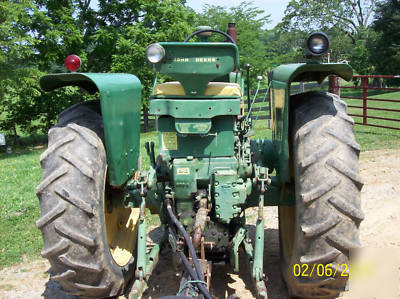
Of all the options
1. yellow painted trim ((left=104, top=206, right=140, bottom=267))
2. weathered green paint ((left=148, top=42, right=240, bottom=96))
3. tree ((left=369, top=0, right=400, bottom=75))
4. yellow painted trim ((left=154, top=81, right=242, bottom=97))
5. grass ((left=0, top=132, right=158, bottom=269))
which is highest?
tree ((left=369, top=0, right=400, bottom=75))

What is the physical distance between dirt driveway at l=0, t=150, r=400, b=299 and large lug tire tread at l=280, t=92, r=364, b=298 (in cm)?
83

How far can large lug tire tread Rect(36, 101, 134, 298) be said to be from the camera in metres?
2.97

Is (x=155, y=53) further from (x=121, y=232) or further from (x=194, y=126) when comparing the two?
(x=121, y=232)

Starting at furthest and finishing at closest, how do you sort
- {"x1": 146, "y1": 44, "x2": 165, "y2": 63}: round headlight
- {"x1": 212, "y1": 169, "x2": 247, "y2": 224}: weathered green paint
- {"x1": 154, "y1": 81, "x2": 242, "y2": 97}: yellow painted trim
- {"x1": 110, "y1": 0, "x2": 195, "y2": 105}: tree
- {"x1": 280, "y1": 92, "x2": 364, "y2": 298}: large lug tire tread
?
1. {"x1": 110, "y1": 0, "x2": 195, "y2": 105}: tree
2. {"x1": 154, "y1": 81, "x2": 242, "y2": 97}: yellow painted trim
3. {"x1": 212, "y1": 169, "x2": 247, "y2": 224}: weathered green paint
4. {"x1": 146, "y1": 44, "x2": 165, "y2": 63}: round headlight
5. {"x1": 280, "y1": 92, "x2": 364, "y2": 298}: large lug tire tread

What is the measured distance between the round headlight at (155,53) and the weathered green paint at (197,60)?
0.06 m

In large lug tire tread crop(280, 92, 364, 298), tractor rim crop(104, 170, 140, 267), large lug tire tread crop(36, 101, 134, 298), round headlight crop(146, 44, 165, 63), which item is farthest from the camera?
tractor rim crop(104, 170, 140, 267)

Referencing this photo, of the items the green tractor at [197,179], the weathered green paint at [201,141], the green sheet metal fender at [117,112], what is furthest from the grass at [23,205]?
the weathered green paint at [201,141]

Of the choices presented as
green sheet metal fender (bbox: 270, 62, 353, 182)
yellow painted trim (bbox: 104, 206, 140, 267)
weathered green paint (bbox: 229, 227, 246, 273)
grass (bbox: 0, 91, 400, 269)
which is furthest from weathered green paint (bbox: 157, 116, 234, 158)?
grass (bbox: 0, 91, 400, 269)

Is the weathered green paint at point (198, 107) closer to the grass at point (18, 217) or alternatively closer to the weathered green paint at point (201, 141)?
the weathered green paint at point (201, 141)

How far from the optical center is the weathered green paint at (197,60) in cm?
317

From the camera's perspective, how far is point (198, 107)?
132 inches

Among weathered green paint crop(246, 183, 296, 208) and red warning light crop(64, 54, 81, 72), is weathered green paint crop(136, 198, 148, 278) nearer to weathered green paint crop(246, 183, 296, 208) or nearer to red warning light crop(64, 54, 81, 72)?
weathered green paint crop(246, 183, 296, 208)

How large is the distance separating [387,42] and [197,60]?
1385 inches

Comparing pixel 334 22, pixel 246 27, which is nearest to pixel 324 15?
pixel 334 22
